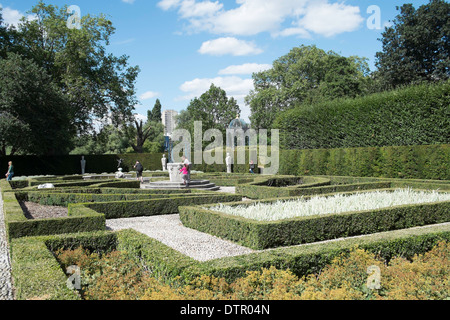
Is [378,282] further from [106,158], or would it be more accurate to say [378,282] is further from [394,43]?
[106,158]

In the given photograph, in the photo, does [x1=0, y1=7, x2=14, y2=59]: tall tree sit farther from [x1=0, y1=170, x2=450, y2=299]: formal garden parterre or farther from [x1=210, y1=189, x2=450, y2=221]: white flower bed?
[x1=210, y1=189, x2=450, y2=221]: white flower bed

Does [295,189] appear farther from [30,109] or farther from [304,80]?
[304,80]

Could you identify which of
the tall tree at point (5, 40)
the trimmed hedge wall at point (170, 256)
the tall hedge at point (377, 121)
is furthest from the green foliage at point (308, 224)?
the tall tree at point (5, 40)

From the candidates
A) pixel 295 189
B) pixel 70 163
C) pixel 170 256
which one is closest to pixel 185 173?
pixel 295 189

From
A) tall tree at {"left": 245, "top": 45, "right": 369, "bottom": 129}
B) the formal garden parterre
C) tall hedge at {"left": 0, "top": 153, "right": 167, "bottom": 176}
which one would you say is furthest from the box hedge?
tall tree at {"left": 245, "top": 45, "right": 369, "bottom": 129}

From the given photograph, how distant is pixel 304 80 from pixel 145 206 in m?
37.0

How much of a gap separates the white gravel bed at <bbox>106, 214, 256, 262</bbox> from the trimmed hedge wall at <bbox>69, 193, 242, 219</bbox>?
34cm

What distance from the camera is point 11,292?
14.9 ft

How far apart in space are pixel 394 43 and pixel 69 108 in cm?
2781

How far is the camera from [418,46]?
27.5 meters

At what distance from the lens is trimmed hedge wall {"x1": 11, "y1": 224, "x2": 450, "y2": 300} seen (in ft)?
12.7

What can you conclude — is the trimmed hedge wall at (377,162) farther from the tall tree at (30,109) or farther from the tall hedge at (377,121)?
the tall tree at (30,109)

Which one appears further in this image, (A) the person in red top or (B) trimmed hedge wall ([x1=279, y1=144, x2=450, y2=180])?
(A) the person in red top
